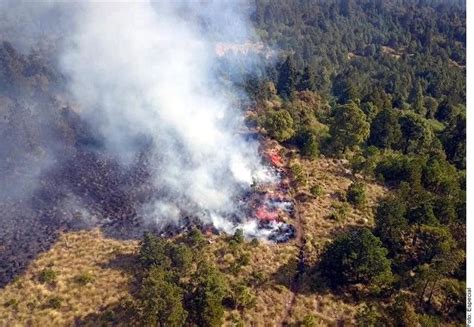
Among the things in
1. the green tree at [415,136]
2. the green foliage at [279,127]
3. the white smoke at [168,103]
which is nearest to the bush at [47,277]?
the white smoke at [168,103]

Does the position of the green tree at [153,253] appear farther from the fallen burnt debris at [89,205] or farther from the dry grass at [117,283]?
the fallen burnt debris at [89,205]

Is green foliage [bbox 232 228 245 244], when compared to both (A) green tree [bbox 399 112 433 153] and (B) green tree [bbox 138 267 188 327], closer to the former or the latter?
(B) green tree [bbox 138 267 188 327]

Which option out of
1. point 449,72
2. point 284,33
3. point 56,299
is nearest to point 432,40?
point 449,72

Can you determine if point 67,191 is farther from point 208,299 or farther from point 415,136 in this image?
point 415,136

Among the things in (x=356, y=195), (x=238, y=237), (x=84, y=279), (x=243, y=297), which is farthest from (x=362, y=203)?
(x=84, y=279)

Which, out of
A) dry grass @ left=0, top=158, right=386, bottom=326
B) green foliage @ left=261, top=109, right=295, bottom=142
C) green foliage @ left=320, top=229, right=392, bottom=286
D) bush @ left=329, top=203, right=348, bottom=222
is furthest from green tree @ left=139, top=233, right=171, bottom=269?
green foliage @ left=261, top=109, right=295, bottom=142

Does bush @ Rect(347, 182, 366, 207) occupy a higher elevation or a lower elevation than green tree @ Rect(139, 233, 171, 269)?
higher

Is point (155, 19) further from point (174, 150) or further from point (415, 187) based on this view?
point (415, 187)
